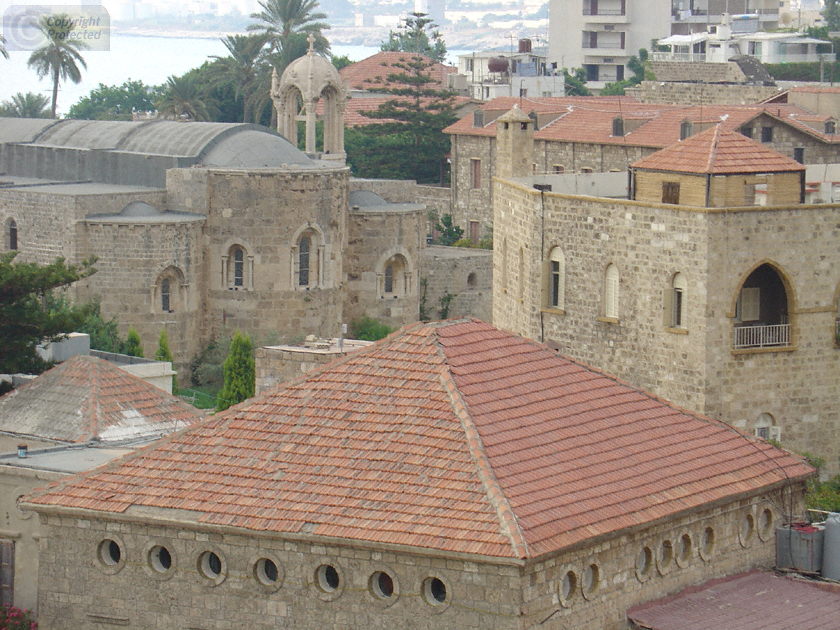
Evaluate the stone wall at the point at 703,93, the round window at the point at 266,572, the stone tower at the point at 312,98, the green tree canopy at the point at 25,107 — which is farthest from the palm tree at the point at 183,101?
the round window at the point at 266,572

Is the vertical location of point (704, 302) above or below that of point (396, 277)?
above

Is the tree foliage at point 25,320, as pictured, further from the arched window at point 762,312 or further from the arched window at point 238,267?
the arched window at point 238,267

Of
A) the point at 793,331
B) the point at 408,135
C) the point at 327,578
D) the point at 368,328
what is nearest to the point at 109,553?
the point at 327,578

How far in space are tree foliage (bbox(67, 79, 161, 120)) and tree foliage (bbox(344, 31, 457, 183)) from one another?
35013 mm

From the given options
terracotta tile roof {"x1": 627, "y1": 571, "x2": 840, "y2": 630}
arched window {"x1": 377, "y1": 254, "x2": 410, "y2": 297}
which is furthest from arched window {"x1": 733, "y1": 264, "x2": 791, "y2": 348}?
arched window {"x1": 377, "y1": 254, "x2": 410, "y2": 297}

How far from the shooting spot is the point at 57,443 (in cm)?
3216

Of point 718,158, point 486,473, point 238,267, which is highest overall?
point 718,158

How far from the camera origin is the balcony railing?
129ft

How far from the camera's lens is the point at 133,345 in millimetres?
53281

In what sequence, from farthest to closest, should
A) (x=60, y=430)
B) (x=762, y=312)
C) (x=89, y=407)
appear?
(x=762, y=312) → (x=89, y=407) → (x=60, y=430)

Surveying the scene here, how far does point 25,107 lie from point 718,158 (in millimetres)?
78050

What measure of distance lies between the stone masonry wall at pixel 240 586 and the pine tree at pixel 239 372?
23.5 metres

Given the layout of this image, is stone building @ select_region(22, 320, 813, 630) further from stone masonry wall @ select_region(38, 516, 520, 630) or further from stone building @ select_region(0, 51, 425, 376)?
stone building @ select_region(0, 51, 425, 376)

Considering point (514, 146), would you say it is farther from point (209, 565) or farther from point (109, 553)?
point (209, 565)
